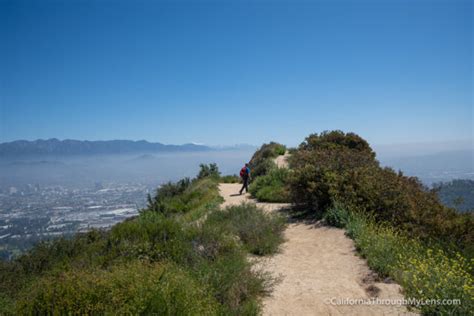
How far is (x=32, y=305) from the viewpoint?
328 centimetres

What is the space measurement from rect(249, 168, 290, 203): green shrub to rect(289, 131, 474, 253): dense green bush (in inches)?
72.7

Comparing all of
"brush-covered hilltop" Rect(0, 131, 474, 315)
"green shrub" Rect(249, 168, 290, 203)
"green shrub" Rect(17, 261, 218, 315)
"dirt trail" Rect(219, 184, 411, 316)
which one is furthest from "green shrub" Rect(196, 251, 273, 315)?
"green shrub" Rect(249, 168, 290, 203)

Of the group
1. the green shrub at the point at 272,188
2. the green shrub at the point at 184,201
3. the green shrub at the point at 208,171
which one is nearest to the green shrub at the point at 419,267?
the green shrub at the point at 272,188

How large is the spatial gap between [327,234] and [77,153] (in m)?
202

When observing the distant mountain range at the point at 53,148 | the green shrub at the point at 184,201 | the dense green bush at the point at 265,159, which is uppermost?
the distant mountain range at the point at 53,148

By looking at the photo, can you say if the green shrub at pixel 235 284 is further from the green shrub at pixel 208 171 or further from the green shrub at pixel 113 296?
the green shrub at pixel 208 171

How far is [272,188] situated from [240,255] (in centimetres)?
1005

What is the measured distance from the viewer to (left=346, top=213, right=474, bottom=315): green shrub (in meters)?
3.88

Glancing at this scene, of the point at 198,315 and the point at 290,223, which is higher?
the point at 198,315

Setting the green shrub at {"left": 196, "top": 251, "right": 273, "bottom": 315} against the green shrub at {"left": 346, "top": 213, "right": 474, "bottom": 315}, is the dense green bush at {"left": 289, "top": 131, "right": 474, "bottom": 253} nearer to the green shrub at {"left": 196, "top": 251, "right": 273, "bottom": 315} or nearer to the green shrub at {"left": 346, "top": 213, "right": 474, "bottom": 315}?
the green shrub at {"left": 346, "top": 213, "right": 474, "bottom": 315}

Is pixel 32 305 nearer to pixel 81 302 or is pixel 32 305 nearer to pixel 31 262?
pixel 81 302

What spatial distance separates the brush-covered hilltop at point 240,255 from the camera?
11.3ft

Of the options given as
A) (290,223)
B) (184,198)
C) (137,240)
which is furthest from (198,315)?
(184,198)

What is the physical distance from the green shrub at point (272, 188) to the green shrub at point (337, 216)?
3.03 metres
